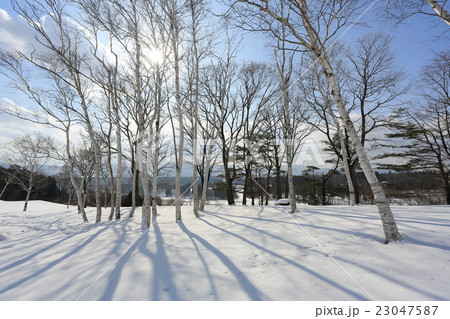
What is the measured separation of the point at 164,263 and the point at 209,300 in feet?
4.70

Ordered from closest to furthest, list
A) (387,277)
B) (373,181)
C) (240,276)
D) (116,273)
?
(387,277) → (240,276) → (116,273) → (373,181)

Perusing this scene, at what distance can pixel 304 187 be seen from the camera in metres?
27.4

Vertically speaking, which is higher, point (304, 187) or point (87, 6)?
point (87, 6)

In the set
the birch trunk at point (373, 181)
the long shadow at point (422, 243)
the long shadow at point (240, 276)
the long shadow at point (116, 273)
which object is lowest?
the long shadow at point (116, 273)

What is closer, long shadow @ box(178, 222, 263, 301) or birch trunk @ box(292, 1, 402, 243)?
long shadow @ box(178, 222, 263, 301)

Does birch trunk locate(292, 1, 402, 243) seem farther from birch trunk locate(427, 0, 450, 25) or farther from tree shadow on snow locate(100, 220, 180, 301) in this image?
tree shadow on snow locate(100, 220, 180, 301)

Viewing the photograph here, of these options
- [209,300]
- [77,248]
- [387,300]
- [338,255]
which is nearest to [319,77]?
[338,255]

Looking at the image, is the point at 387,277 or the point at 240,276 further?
the point at 240,276

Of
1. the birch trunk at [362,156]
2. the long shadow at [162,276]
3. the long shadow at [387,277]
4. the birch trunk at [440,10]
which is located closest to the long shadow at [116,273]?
the long shadow at [162,276]

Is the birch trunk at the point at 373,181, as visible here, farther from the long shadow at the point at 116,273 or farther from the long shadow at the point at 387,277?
the long shadow at the point at 116,273

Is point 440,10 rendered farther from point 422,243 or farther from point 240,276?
point 240,276

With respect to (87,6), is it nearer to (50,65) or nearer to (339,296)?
(50,65)

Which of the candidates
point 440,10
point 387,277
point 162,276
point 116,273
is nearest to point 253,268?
point 162,276

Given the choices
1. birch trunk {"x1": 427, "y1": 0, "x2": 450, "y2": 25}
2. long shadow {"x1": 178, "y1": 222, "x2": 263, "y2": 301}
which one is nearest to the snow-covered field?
long shadow {"x1": 178, "y1": 222, "x2": 263, "y2": 301}
